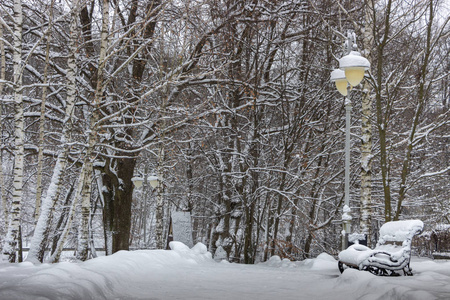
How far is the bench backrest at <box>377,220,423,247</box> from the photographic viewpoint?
303 inches

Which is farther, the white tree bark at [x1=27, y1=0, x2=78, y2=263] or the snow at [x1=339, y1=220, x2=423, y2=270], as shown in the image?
the white tree bark at [x1=27, y1=0, x2=78, y2=263]

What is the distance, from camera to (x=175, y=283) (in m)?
6.77

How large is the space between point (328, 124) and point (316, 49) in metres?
2.72

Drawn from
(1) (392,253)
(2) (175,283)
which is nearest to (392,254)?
(1) (392,253)

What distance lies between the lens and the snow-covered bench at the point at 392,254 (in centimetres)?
744

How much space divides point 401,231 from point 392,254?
2.17ft

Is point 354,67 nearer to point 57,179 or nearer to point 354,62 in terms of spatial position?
point 354,62

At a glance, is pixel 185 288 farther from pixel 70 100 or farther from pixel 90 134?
pixel 70 100

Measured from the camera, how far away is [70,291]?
434 cm

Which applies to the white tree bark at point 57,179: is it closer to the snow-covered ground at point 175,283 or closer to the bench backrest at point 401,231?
the snow-covered ground at point 175,283

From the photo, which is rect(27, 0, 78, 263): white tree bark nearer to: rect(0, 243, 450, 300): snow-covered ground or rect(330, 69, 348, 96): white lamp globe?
rect(0, 243, 450, 300): snow-covered ground

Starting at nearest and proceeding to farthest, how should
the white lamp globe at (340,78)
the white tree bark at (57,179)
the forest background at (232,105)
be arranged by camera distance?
the white lamp globe at (340,78)
the white tree bark at (57,179)
the forest background at (232,105)

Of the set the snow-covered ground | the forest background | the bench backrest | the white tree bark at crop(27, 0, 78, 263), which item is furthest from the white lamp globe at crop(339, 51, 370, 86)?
the white tree bark at crop(27, 0, 78, 263)

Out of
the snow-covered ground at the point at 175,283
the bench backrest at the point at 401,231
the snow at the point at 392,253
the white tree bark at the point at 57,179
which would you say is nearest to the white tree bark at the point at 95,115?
the white tree bark at the point at 57,179
